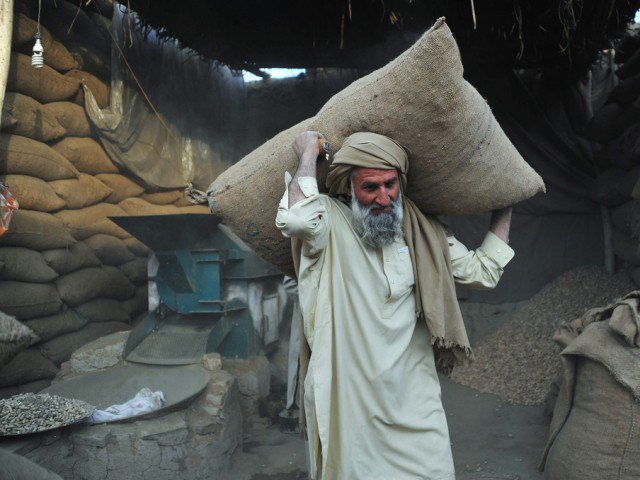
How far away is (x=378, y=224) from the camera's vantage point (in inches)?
86.6

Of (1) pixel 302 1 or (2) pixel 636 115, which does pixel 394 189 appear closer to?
(1) pixel 302 1

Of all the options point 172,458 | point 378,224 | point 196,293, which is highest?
point 378,224

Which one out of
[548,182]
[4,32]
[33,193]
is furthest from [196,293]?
[548,182]

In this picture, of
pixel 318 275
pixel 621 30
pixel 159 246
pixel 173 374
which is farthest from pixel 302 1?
pixel 318 275

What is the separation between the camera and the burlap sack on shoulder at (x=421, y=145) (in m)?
2.12

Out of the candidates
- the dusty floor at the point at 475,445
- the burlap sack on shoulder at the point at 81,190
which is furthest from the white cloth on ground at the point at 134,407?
the burlap sack on shoulder at the point at 81,190

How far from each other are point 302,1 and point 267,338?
9.42ft

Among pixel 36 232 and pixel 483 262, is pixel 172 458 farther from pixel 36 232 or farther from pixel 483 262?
pixel 483 262

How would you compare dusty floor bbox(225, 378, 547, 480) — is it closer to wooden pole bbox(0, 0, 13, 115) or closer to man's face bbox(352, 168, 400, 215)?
man's face bbox(352, 168, 400, 215)

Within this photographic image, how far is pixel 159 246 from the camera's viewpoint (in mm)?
4875

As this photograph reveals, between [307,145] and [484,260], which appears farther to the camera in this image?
[484,260]

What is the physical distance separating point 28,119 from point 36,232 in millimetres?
808

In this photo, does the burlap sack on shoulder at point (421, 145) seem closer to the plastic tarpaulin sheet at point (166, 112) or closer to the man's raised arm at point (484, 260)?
the man's raised arm at point (484, 260)

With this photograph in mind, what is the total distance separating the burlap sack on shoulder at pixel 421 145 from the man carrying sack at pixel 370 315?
103mm
